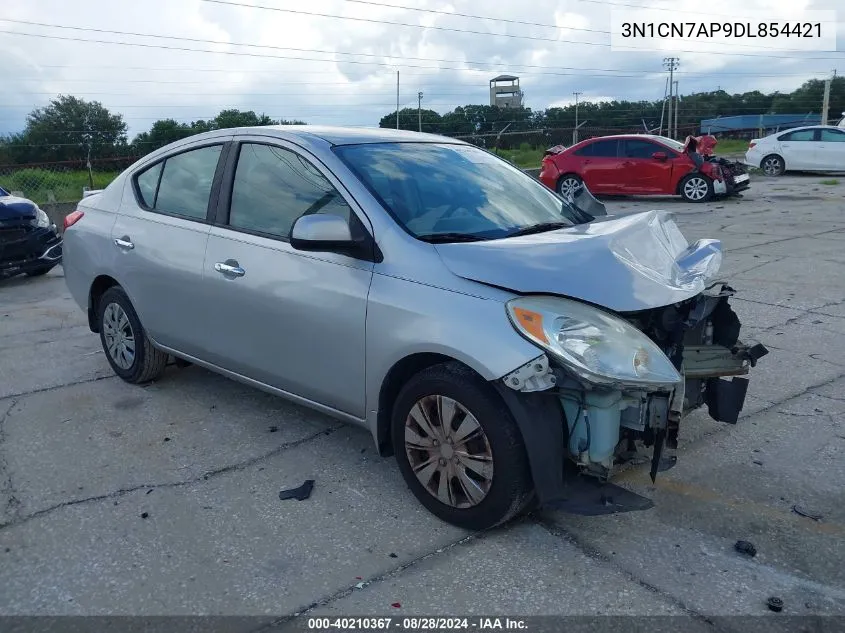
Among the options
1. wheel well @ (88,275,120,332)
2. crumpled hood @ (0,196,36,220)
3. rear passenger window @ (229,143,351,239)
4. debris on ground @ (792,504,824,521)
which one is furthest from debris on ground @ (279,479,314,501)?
crumpled hood @ (0,196,36,220)

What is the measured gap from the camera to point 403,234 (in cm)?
342

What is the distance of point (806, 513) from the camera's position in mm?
3354

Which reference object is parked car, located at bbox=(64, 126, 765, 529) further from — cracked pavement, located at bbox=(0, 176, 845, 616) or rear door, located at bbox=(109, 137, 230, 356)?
cracked pavement, located at bbox=(0, 176, 845, 616)

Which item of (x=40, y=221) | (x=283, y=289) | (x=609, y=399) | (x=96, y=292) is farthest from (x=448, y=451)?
(x=40, y=221)

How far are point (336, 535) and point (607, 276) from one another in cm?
160

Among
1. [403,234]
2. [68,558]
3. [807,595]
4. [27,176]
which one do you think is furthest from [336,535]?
[27,176]

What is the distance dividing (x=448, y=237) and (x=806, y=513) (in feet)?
6.58

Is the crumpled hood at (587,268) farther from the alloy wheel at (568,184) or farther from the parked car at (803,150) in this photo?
the parked car at (803,150)

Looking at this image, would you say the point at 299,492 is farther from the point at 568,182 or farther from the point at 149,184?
the point at 568,182

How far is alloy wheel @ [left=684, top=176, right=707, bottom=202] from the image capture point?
53.1 ft

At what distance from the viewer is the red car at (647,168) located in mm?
16125

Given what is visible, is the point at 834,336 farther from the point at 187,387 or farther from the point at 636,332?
the point at 187,387

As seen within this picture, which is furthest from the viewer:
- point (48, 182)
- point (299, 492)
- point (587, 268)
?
point (48, 182)

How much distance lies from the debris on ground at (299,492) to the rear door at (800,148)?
21545mm
